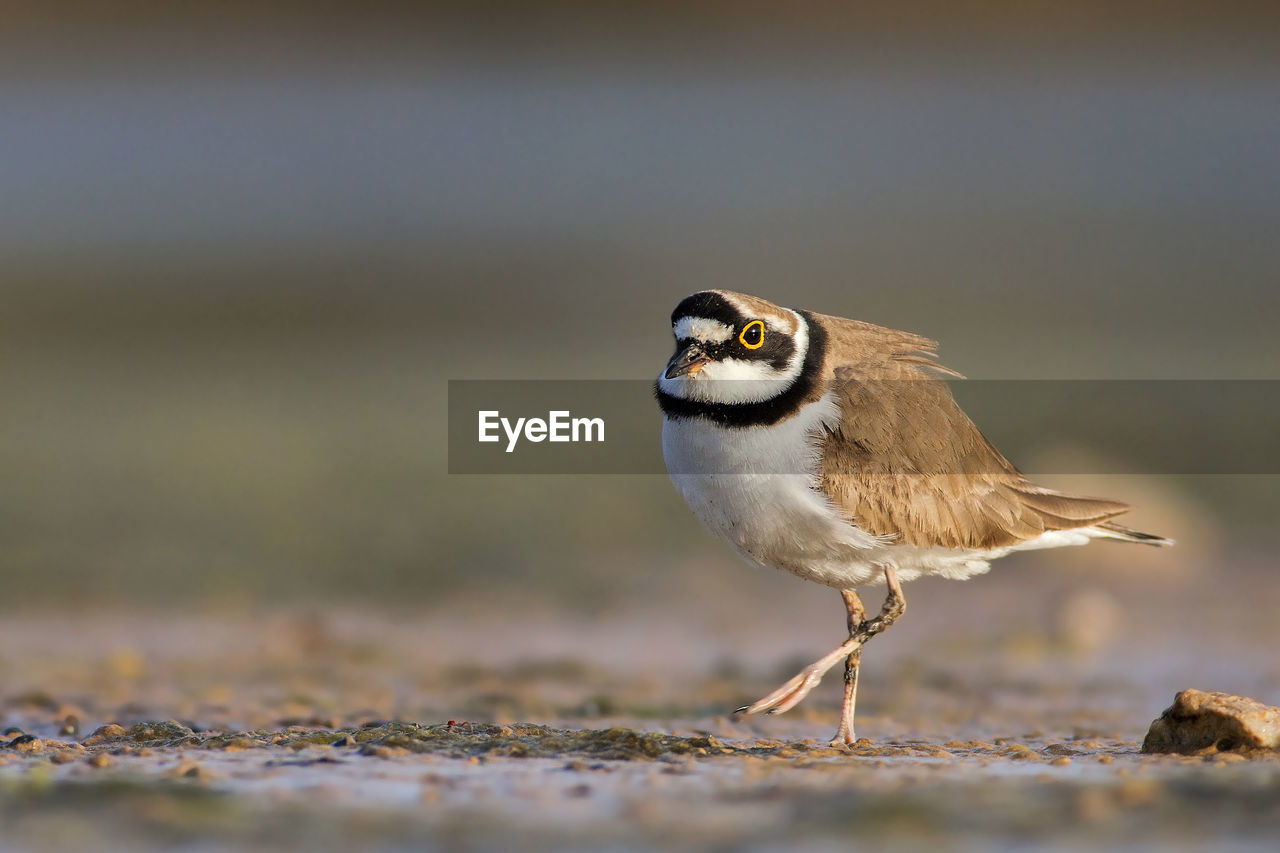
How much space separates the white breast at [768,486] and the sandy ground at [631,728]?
82 cm

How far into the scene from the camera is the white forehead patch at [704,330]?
5801mm

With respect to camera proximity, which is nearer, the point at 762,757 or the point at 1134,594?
the point at 762,757

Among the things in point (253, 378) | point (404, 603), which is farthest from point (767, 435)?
point (253, 378)

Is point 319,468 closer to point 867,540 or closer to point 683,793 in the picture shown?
point 867,540

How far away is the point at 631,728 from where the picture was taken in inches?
250

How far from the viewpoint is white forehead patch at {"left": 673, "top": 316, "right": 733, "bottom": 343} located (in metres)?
5.80

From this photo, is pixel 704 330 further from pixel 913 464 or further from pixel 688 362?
pixel 913 464

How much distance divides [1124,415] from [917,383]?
22.6 ft

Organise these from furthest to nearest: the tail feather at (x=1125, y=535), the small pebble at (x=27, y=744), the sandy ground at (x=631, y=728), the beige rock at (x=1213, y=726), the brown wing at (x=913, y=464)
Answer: the tail feather at (x=1125, y=535), the brown wing at (x=913, y=464), the small pebble at (x=27, y=744), the beige rock at (x=1213, y=726), the sandy ground at (x=631, y=728)

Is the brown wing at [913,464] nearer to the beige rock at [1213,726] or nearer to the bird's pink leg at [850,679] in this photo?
the bird's pink leg at [850,679]

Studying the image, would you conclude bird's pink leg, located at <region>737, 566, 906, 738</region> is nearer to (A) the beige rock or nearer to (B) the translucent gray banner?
(A) the beige rock

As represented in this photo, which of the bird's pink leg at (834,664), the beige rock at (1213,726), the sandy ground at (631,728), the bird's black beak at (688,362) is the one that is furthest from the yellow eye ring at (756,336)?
the beige rock at (1213,726)

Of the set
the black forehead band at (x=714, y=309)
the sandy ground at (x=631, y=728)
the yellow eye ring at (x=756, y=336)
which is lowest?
the sandy ground at (x=631, y=728)

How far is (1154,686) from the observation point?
7320 millimetres
